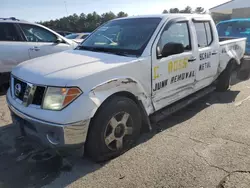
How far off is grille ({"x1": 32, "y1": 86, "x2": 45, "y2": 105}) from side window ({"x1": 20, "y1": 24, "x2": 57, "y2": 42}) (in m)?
4.15

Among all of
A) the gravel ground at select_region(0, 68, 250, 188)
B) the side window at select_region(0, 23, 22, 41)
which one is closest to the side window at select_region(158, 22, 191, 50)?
the gravel ground at select_region(0, 68, 250, 188)

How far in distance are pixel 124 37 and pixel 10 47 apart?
3.60m

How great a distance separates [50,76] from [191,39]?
8.45ft

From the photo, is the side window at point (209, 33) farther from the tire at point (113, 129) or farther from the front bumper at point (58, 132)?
the front bumper at point (58, 132)

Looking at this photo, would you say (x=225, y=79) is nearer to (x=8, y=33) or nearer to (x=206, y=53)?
(x=206, y=53)

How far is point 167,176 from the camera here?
2.76 meters

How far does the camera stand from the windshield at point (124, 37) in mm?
3494

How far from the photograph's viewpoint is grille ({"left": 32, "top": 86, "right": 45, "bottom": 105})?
8.74ft

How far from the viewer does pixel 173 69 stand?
374 cm

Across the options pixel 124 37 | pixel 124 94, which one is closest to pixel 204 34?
pixel 124 37

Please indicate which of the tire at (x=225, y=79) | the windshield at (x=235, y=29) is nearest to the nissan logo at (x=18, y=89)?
the tire at (x=225, y=79)

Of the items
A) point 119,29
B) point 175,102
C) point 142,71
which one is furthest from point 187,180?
point 119,29

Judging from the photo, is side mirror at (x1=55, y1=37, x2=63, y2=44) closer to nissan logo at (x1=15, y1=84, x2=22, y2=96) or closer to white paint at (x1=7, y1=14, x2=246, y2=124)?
white paint at (x1=7, y1=14, x2=246, y2=124)

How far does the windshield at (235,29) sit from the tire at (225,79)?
375 cm
